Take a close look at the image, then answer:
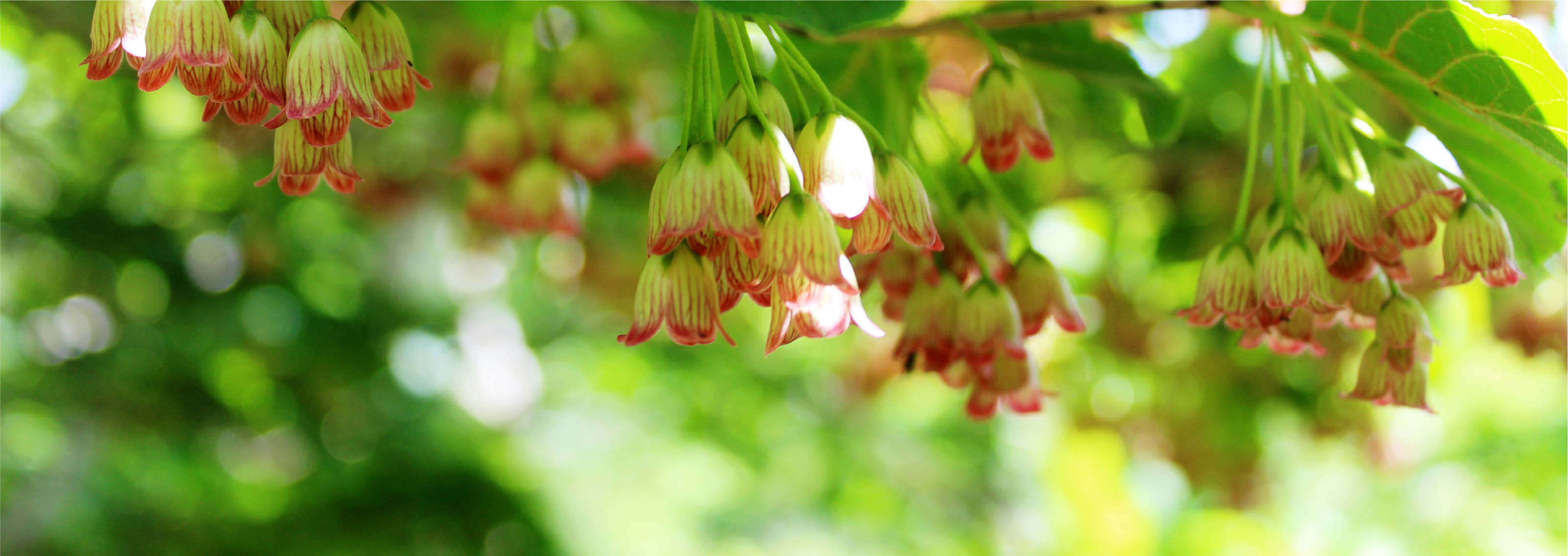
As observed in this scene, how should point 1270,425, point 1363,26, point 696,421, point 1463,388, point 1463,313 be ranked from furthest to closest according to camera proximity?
point 696,421, point 1463,388, point 1270,425, point 1463,313, point 1363,26

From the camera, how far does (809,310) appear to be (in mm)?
618

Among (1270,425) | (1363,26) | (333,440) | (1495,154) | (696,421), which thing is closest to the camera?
(1363,26)

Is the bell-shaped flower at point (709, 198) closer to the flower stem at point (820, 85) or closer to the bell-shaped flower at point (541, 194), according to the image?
the flower stem at point (820, 85)

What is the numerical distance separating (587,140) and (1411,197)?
108 centimetres

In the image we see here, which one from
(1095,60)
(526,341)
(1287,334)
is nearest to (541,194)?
(1095,60)

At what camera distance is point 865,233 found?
66 centimetres

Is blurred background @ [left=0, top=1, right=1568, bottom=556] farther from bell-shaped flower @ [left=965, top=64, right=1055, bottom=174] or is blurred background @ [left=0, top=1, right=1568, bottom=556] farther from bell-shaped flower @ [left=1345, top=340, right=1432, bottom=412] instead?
bell-shaped flower @ [left=1345, top=340, right=1432, bottom=412]

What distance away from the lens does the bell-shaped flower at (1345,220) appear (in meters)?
0.77

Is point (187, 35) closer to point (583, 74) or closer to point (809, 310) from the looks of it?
point (809, 310)

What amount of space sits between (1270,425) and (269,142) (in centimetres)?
259

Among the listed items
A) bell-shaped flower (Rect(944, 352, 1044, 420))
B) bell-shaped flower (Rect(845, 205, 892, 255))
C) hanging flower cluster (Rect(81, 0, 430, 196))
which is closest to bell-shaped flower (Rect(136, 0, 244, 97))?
hanging flower cluster (Rect(81, 0, 430, 196))

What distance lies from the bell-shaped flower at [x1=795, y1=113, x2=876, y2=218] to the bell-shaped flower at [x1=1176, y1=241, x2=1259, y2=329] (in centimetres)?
37

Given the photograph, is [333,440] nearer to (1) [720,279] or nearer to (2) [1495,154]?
(1) [720,279]

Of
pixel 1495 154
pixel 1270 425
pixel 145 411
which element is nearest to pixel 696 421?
pixel 145 411
